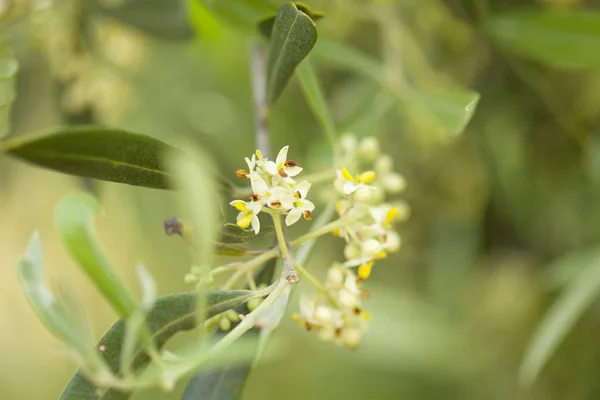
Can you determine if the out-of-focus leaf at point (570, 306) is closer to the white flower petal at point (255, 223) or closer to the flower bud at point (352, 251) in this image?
the flower bud at point (352, 251)

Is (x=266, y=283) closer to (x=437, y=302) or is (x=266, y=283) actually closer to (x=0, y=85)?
(x=0, y=85)

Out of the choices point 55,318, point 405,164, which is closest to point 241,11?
point 55,318

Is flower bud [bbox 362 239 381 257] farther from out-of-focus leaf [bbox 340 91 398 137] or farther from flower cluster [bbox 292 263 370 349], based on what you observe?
out-of-focus leaf [bbox 340 91 398 137]

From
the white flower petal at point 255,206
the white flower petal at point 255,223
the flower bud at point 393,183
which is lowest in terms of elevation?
the flower bud at point 393,183

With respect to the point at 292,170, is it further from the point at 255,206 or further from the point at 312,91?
the point at 312,91

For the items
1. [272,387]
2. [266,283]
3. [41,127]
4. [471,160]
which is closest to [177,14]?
[266,283]

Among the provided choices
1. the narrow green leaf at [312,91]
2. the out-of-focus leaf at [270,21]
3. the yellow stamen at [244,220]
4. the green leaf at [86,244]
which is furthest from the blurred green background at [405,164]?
the green leaf at [86,244]

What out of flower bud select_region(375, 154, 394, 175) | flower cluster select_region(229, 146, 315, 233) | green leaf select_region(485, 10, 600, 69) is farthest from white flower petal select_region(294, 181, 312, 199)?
green leaf select_region(485, 10, 600, 69)
